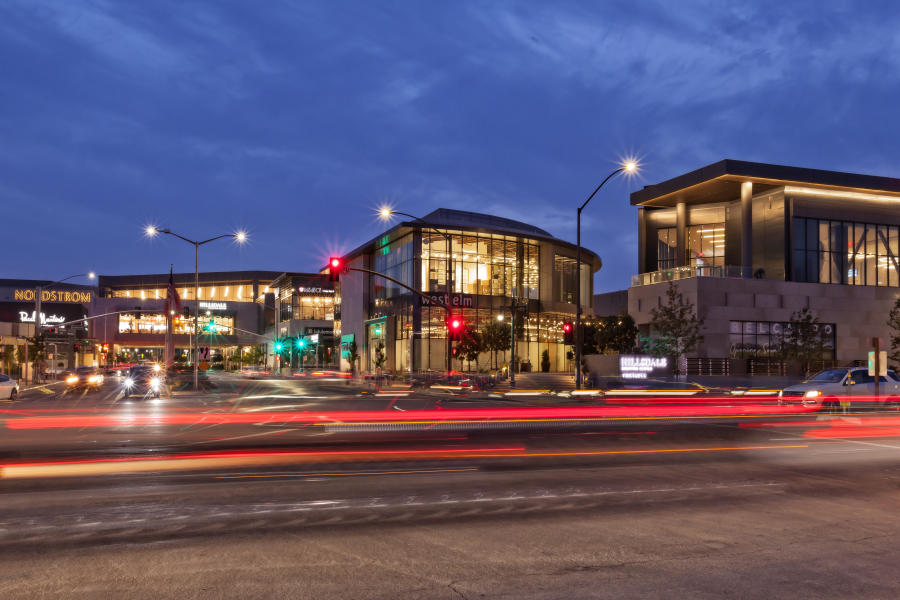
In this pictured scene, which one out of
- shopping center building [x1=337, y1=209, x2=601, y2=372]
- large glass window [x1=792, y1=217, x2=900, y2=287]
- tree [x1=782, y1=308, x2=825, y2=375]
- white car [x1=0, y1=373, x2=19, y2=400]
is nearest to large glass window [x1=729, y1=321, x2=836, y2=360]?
tree [x1=782, y1=308, x2=825, y2=375]

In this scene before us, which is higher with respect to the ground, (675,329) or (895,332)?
(675,329)

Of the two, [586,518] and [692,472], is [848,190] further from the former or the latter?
[586,518]

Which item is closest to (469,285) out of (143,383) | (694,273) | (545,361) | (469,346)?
(545,361)

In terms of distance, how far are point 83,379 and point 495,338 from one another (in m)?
34.6

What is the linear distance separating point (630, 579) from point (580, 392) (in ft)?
97.1

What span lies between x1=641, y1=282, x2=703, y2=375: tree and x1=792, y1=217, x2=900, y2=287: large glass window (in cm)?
1303

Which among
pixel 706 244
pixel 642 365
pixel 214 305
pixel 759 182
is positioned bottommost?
pixel 642 365

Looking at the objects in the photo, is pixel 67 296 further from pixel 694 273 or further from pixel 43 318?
pixel 694 273

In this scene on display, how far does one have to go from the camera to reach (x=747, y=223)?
61281mm

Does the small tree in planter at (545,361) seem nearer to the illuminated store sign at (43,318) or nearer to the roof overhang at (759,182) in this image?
the roof overhang at (759,182)

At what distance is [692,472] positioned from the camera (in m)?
13.0

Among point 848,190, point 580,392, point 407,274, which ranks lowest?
point 580,392

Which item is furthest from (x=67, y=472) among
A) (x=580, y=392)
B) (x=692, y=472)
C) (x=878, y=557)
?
(x=580, y=392)

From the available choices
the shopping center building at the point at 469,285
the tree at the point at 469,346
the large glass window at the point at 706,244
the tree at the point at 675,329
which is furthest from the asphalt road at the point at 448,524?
the large glass window at the point at 706,244
